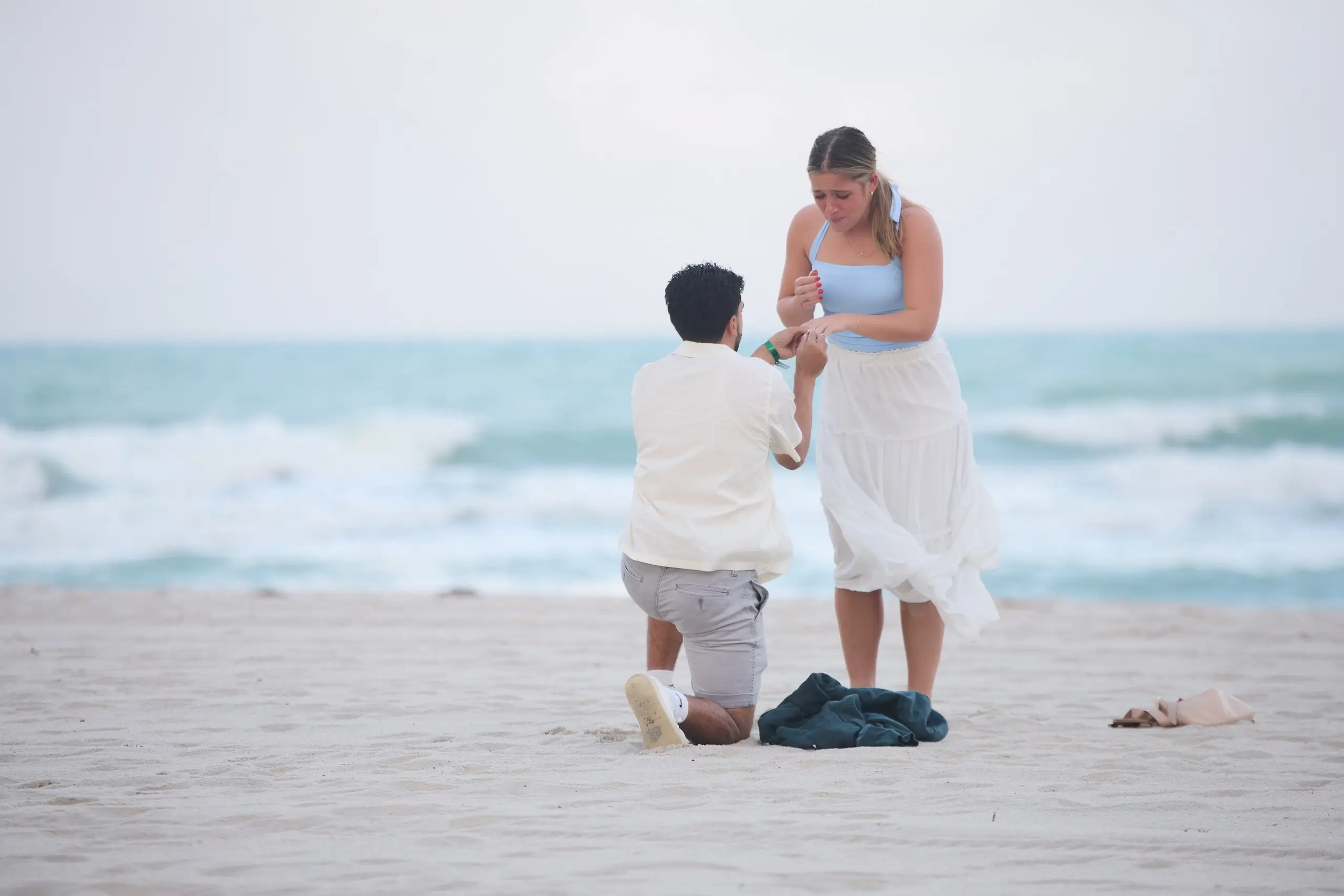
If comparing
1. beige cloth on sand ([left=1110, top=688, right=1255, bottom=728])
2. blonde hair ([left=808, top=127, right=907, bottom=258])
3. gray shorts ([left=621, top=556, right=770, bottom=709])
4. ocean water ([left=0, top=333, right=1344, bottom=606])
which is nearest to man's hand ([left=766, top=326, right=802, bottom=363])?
blonde hair ([left=808, top=127, right=907, bottom=258])

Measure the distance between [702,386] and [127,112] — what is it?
24.2 m

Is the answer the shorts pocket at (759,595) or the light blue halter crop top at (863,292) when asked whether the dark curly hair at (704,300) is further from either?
the shorts pocket at (759,595)

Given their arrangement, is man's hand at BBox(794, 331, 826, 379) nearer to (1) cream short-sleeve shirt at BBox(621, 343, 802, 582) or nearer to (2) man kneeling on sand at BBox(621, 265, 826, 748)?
(2) man kneeling on sand at BBox(621, 265, 826, 748)

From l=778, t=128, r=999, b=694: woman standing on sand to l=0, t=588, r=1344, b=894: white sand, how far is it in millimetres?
474

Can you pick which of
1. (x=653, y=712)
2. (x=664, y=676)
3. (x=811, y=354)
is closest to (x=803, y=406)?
(x=811, y=354)

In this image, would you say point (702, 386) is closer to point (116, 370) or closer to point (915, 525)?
point (915, 525)

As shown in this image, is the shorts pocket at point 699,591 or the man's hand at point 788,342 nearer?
the shorts pocket at point 699,591

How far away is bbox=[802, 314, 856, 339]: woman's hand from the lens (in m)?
3.48

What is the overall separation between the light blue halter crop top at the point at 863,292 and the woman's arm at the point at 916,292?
0.15ft

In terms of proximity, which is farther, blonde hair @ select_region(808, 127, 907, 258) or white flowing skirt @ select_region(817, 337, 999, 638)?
white flowing skirt @ select_region(817, 337, 999, 638)

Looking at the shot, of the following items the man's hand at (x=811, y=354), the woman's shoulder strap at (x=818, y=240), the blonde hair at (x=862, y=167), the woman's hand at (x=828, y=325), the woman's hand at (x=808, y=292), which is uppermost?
the blonde hair at (x=862, y=167)

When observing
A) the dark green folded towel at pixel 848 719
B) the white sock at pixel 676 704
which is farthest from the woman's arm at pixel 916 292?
the white sock at pixel 676 704

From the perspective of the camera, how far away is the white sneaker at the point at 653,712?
3238mm

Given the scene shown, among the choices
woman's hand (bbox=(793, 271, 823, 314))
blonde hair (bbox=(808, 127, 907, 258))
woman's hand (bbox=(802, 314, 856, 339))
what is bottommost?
woman's hand (bbox=(802, 314, 856, 339))
